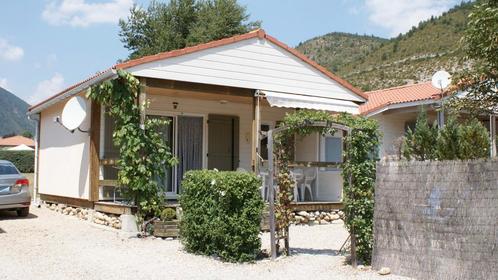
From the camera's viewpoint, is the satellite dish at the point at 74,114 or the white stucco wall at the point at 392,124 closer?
the satellite dish at the point at 74,114

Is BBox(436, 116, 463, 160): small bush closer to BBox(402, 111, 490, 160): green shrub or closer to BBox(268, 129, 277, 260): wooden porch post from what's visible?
BBox(402, 111, 490, 160): green shrub

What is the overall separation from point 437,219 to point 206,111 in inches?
335

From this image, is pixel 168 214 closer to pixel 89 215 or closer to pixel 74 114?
pixel 89 215

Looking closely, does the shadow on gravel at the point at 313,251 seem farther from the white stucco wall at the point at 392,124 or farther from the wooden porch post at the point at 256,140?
the white stucco wall at the point at 392,124

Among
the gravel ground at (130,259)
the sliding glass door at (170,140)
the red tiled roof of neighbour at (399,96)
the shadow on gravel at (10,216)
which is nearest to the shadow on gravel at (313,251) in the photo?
the gravel ground at (130,259)

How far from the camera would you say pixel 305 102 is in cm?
1271

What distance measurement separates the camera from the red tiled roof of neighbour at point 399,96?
57.3 ft

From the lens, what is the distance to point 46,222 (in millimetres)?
12406

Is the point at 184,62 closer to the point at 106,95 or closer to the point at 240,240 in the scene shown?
the point at 106,95

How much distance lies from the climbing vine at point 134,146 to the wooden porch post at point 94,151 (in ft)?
3.54

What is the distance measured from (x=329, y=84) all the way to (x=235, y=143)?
2.97 m

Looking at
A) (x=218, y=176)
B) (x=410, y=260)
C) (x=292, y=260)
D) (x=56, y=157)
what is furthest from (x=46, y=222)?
(x=410, y=260)

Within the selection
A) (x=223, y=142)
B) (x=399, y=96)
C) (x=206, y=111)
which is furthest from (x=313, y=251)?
(x=399, y=96)

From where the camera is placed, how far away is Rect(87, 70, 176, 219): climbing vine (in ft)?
35.1
